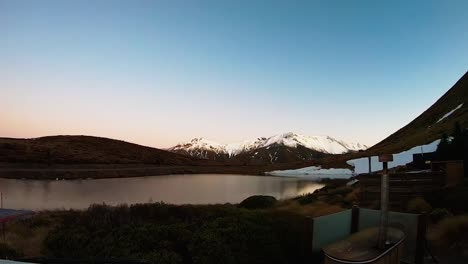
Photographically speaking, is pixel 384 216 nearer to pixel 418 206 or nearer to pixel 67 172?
pixel 418 206

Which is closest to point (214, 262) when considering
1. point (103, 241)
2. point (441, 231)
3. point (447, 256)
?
point (103, 241)

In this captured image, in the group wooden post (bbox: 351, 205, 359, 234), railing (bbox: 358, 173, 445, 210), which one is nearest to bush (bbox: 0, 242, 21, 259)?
wooden post (bbox: 351, 205, 359, 234)

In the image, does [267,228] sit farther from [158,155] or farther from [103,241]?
[158,155]

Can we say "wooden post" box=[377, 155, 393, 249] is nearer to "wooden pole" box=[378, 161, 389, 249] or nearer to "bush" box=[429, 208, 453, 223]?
"wooden pole" box=[378, 161, 389, 249]

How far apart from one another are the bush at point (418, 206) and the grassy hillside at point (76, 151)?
98793 mm

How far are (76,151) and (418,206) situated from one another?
127911 mm

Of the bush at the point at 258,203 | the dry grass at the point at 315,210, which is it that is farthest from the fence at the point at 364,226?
the bush at the point at 258,203

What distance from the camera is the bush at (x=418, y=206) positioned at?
668 inches

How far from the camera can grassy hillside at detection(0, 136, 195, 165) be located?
346ft

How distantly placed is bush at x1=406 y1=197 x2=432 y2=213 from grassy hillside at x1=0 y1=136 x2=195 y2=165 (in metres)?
98.8

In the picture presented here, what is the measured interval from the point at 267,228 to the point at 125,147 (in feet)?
522

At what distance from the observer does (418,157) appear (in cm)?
3931

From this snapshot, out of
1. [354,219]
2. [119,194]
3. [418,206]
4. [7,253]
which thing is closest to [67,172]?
[119,194]

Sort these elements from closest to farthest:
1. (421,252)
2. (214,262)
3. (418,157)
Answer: (214,262), (421,252), (418,157)
